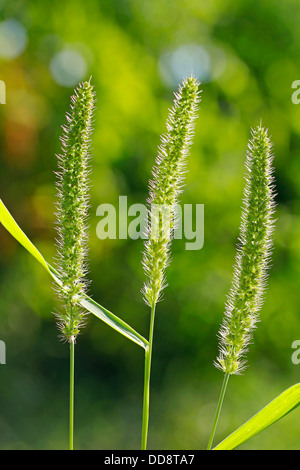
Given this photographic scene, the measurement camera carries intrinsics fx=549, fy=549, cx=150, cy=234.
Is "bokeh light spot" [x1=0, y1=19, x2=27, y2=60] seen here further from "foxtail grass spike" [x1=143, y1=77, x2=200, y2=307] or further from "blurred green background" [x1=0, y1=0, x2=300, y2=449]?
"foxtail grass spike" [x1=143, y1=77, x2=200, y2=307]

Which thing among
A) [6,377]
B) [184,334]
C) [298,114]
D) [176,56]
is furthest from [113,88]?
[6,377]

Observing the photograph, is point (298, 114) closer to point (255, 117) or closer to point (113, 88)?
point (255, 117)

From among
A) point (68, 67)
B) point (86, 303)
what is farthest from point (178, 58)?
point (86, 303)

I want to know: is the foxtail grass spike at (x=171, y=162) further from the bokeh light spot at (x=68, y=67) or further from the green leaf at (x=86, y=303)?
the bokeh light spot at (x=68, y=67)

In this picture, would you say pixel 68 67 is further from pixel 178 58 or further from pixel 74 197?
pixel 74 197

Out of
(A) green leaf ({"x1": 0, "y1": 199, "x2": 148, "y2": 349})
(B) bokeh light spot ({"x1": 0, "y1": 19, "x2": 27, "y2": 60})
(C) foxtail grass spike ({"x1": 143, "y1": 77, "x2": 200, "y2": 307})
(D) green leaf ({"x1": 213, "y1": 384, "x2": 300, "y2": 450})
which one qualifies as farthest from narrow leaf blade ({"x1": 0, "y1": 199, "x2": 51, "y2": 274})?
(B) bokeh light spot ({"x1": 0, "y1": 19, "x2": 27, "y2": 60})

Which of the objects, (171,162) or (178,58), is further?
(178,58)
